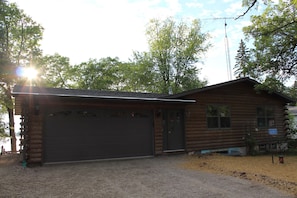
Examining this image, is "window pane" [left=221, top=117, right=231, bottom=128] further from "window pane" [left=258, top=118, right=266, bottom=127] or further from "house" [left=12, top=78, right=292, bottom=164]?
"window pane" [left=258, top=118, right=266, bottom=127]

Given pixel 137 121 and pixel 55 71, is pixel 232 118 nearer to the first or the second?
pixel 137 121

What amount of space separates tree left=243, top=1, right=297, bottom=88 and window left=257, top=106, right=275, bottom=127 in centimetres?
192

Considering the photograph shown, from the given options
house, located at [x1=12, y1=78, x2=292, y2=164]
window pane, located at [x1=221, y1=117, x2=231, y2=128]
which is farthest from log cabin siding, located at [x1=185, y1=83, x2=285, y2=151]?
window pane, located at [x1=221, y1=117, x2=231, y2=128]

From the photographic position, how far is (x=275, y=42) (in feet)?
37.6

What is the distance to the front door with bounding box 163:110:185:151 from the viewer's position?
9969 mm

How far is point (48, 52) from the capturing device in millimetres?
22047

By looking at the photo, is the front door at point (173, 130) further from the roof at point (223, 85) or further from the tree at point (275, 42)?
the tree at point (275, 42)

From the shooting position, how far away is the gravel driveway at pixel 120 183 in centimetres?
477

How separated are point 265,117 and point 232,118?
2693 millimetres

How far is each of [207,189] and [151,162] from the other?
3407 millimetres

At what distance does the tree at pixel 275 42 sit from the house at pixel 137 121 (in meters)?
1.17

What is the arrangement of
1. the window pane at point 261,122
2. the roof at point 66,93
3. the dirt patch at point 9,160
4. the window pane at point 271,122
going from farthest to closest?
the window pane at point 271,122, the window pane at point 261,122, the dirt patch at point 9,160, the roof at point 66,93

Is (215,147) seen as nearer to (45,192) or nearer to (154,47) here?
(45,192)

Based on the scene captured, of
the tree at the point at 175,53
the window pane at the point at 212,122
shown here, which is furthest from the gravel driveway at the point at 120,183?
the tree at the point at 175,53
